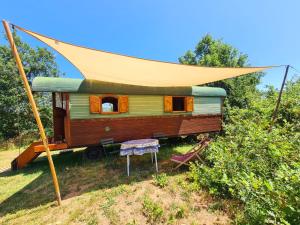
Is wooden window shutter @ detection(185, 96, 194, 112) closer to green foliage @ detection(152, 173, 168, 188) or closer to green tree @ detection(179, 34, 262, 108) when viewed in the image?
green foliage @ detection(152, 173, 168, 188)

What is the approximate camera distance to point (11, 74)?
15.4m

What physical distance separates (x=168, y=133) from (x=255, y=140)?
14.4 ft

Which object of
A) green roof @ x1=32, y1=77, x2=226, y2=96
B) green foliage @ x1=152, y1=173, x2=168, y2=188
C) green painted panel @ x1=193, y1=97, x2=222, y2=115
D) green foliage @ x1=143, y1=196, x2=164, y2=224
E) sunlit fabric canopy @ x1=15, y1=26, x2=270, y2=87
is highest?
sunlit fabric canopy @ x1=15, y1=26, x2=270, y2=87

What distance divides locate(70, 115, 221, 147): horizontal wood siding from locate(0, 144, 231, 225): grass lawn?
1.22 meters

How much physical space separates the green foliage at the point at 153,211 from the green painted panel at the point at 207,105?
20.9ft

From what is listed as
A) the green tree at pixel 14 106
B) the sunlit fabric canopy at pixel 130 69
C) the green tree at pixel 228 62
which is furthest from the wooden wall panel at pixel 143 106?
the green tree at pixel 14 106

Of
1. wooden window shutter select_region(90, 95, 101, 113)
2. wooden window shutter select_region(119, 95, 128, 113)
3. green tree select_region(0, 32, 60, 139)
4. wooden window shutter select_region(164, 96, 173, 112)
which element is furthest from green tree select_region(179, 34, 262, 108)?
green tree select_region(0, 32, 60, 139)

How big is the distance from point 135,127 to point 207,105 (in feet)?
14.0

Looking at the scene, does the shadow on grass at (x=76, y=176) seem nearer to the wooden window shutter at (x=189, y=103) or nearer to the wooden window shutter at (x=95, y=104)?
the wooden window shutter at (x=95, y=104)

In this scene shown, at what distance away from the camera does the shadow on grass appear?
14.2 ft

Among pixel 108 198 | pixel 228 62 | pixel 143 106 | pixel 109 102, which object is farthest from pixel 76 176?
pixel 228 62

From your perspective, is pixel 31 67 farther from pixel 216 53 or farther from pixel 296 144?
pixel 296 144

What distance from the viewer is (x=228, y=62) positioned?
21922 mm

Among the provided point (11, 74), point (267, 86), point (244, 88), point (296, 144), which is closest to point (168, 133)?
point (296, 144)
